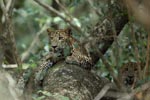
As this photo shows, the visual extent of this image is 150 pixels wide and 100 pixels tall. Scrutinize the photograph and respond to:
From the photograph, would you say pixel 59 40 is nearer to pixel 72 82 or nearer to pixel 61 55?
pixel 61 55

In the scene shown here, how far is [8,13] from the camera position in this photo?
638 centimetres

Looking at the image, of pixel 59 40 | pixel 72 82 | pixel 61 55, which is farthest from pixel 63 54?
pixel 72 82

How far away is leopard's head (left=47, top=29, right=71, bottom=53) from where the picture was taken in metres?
6.31

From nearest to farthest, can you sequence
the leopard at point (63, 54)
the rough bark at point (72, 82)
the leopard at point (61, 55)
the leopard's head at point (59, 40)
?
the rough bark at point (72, 82) < the leopard at point (61, 55) < the leopard at point (63, 54) < the leopard's head at point (59, 40)

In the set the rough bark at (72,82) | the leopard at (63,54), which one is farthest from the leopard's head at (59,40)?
the rough bark at (72,82)

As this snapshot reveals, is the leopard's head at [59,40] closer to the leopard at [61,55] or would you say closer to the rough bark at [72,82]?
the leopard at [61,55]

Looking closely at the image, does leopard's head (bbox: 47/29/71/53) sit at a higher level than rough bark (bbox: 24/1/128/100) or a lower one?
higher

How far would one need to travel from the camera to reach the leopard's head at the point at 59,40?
6.31 metres

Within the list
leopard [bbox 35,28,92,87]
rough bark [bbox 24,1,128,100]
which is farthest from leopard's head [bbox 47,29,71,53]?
rough bark [bbox 24,1,128,100]

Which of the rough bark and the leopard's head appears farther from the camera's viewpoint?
the leopard's head

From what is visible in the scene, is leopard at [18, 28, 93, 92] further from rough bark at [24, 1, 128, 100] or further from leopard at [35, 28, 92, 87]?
rough bark at [24, 1, 128, 100]

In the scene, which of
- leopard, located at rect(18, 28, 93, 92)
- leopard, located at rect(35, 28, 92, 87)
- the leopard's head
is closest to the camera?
leopard, located at rect(18, 28, 93, 92)

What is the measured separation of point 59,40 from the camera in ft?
21.3

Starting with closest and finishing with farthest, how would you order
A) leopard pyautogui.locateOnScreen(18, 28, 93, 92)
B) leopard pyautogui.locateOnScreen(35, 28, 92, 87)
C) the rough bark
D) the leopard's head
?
the rough bark
leopard pyautogui.locateOnScreen(18, 28, 93, 92)
leopard pyautogui.locateOnScreen(35, 28, 92, 87)
the leopard's head
